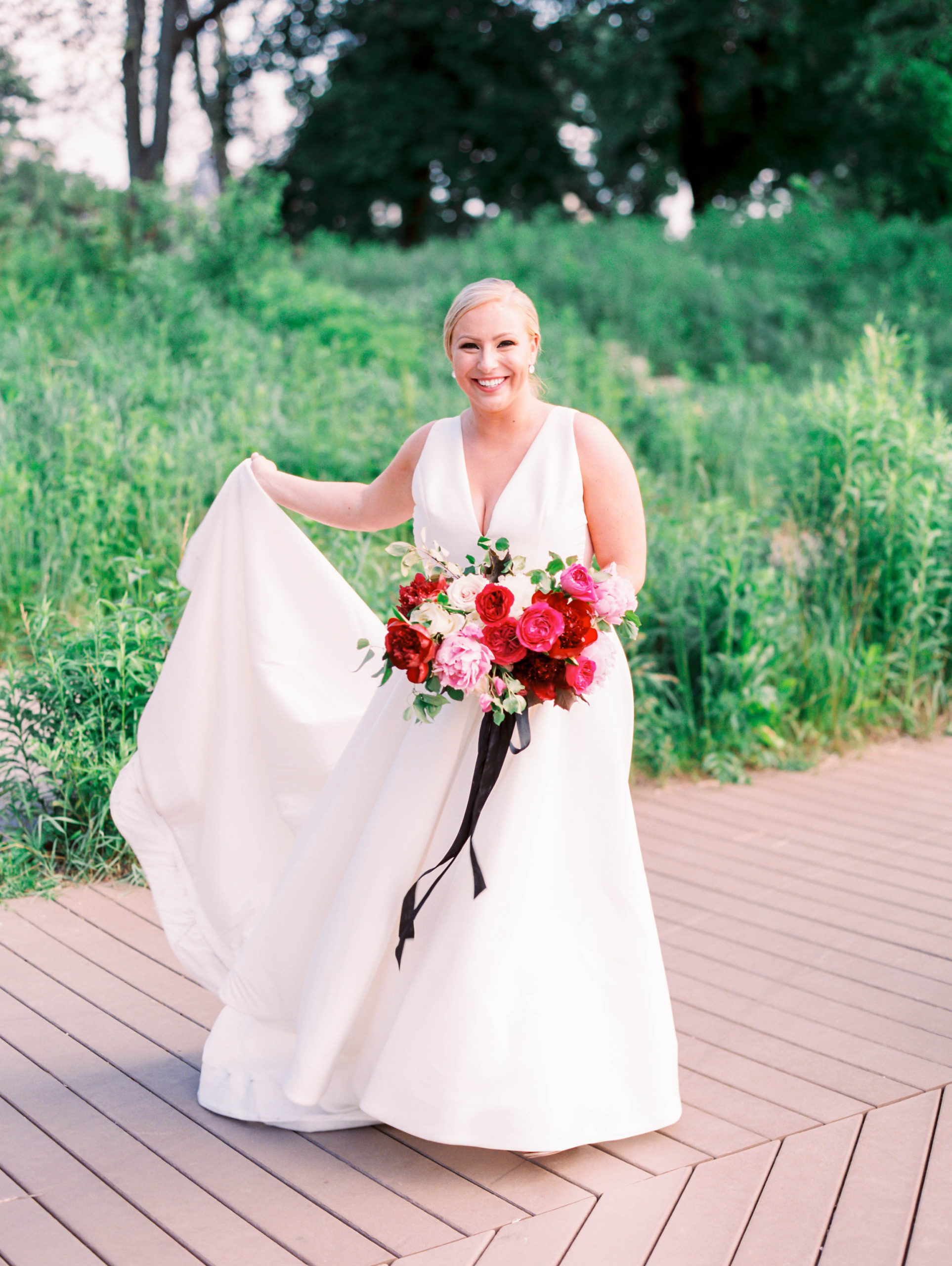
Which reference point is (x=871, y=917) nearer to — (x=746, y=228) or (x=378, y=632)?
(x=378, y=632)

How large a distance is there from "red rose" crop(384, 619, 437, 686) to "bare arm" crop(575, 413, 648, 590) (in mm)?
602

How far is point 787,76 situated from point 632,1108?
2725cm

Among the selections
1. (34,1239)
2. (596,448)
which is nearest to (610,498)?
(596,448)

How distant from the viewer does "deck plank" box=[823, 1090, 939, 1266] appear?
2629 millimetres

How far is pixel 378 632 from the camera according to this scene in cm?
369

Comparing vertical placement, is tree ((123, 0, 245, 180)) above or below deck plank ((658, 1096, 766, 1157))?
above

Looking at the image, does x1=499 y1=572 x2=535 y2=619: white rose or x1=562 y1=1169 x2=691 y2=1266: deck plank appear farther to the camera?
x1=499 y1=572 x2=535 y2=619: white rose

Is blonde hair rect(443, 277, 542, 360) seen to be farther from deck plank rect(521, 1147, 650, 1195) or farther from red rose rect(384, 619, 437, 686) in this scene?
deck plank rect(521, 1147, 650, 1195)

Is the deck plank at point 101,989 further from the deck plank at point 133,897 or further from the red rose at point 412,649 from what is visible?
the red rose at point 412,649

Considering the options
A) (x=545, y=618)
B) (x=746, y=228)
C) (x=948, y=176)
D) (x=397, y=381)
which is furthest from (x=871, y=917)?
(x=948, y=176)

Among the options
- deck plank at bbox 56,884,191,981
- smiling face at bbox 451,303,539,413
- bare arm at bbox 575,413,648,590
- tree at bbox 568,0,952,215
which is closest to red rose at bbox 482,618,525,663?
bare arm at bbox 575,413,648,590

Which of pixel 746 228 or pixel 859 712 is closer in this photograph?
pixel 859 712

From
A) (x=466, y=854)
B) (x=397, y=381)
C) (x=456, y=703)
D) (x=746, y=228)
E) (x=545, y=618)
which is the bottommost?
(x=466, y=854)

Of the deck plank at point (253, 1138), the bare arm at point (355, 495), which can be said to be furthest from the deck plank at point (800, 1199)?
the bare arm at point (355, 495)
